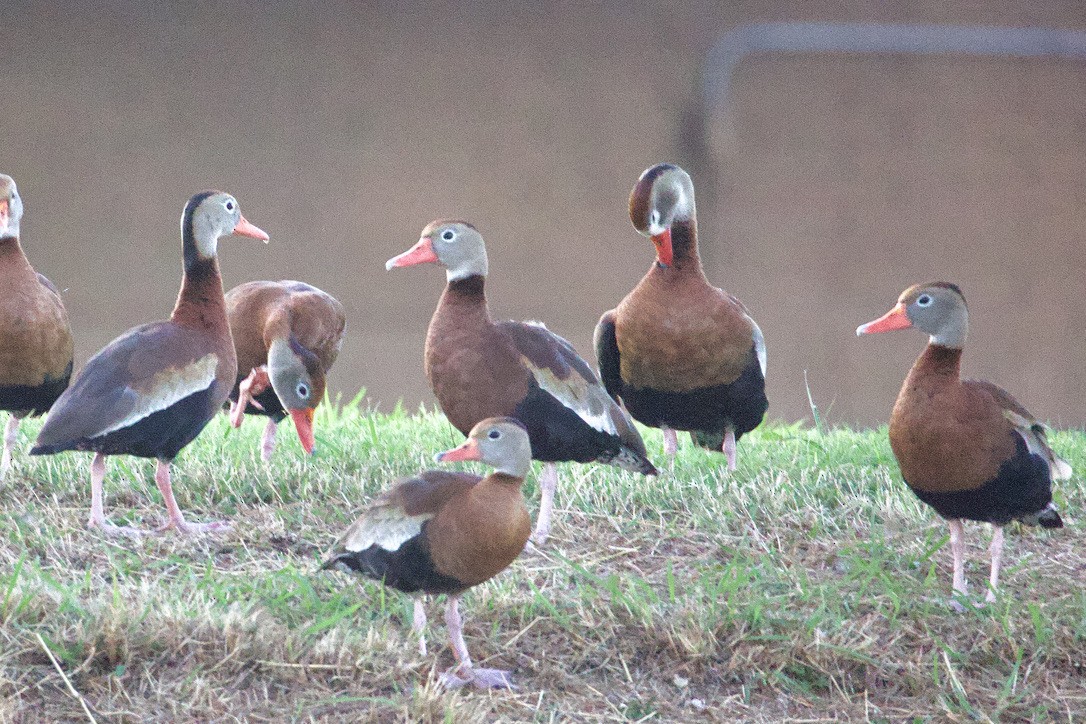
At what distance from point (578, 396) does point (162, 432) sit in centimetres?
101

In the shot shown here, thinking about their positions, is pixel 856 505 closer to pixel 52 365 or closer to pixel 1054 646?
pixel 1054 646

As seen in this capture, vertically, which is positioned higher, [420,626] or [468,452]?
[468,452]

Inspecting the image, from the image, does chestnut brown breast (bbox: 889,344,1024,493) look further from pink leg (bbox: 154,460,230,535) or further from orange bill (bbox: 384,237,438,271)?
pink leg (bbox: 154,460,230,535)

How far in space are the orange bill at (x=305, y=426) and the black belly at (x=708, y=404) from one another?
3.06 feet

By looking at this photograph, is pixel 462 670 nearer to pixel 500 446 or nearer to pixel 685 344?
pixel 500 446

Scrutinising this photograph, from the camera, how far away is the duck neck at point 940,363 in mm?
2895

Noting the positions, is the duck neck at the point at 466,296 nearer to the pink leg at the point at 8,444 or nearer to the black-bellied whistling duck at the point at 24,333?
the black-bellied whistling duck at the point at 24,333

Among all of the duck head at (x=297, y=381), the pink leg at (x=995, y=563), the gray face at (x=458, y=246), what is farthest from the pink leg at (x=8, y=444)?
the pink leg at (x=995, y=563)

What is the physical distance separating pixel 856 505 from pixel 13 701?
222 centimetres

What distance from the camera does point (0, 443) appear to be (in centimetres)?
400

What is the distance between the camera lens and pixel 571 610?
2.80m

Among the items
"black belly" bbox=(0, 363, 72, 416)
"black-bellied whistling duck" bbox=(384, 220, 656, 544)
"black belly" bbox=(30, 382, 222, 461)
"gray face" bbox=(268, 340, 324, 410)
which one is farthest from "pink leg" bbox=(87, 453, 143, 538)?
"black-bellied whistling duck" bbox=(384, 220, 656, 544)

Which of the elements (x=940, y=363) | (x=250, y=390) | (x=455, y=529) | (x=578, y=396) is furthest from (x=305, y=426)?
(x=940, y=363)

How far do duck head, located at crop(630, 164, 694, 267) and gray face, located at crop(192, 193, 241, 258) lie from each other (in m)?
1.05
